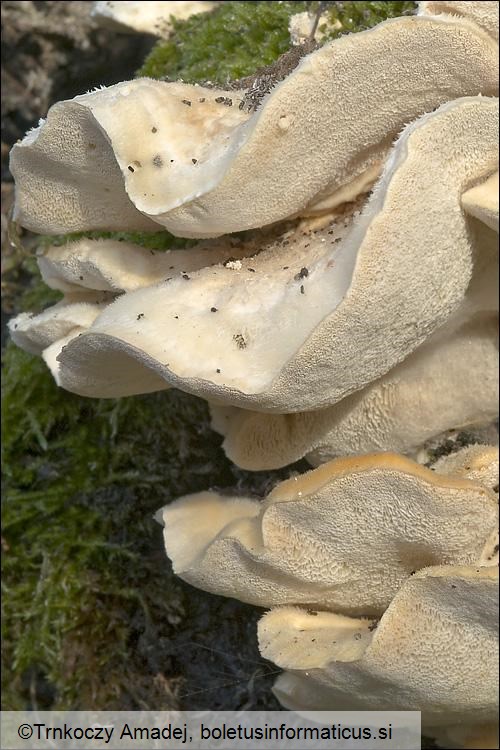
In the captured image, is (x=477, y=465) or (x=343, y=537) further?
(x=477, y=465)

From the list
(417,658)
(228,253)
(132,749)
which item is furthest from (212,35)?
(132,749)

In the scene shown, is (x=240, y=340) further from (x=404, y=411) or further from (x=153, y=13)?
(x=153, y=13)

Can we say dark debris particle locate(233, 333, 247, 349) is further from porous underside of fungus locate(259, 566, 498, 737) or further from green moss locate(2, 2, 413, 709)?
green moss locate(2, 2, 413, 709)

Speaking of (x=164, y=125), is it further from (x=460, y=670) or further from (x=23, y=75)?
(x=23, y=75)

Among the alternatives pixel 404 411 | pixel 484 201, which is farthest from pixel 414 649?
pixel 484 201

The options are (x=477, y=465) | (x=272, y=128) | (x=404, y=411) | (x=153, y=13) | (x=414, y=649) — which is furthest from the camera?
(x=153, y=13)

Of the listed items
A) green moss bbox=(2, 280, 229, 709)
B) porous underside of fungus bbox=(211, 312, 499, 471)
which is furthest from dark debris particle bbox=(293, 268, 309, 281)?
green moss bbox=(2, 280, 229, 709)

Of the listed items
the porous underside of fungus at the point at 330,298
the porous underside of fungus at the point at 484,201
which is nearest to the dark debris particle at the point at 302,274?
the porous underside of fungus at the point at 330,298

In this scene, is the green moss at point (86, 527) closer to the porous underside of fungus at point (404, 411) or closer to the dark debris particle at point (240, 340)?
the porous underside of fungus at point (404, 411)

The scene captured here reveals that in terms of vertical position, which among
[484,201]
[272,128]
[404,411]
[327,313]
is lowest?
[404,411]
